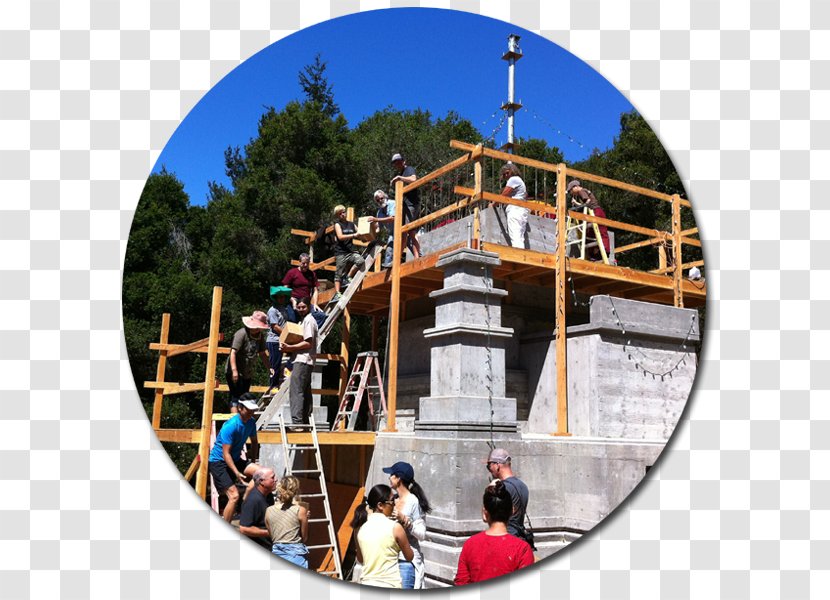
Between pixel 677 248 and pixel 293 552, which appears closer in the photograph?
pixel 293 552

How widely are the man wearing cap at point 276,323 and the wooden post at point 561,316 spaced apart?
10.1 ft

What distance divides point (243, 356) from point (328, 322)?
1.83 metres

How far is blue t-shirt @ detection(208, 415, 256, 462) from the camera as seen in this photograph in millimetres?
6055

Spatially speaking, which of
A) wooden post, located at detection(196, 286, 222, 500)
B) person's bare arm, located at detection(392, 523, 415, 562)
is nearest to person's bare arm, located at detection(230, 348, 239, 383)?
wooden post, located at detection(196, 286, 222, 500)

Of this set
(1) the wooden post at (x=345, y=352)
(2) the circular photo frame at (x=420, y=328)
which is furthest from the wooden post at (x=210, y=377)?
(1) the wooden post at (x=345, y=352)

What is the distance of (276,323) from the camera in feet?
25.2

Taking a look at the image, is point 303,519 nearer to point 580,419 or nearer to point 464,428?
point 464,428

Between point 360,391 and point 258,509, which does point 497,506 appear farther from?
point 360,391

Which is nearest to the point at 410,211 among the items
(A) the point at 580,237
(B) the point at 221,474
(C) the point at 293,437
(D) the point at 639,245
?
(A) the point at 580,237

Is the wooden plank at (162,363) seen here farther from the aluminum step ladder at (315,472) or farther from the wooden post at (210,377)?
the aluminum step ladder at (315,472)

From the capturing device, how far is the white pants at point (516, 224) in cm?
818

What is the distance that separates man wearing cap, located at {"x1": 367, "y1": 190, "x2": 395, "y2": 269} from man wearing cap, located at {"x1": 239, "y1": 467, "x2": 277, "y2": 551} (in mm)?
3747

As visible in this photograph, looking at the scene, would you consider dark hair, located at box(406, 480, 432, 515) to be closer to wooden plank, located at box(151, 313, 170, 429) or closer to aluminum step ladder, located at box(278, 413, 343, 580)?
aluminum step ladder, located at box(278, 413, 343, 580)

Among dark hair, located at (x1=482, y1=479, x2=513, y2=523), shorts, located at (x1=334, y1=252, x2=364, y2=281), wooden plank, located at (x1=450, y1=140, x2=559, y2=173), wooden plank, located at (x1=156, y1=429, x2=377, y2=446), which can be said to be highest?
wooden plank, located at (x1=450, y1=140, x2=559, y2=173)
